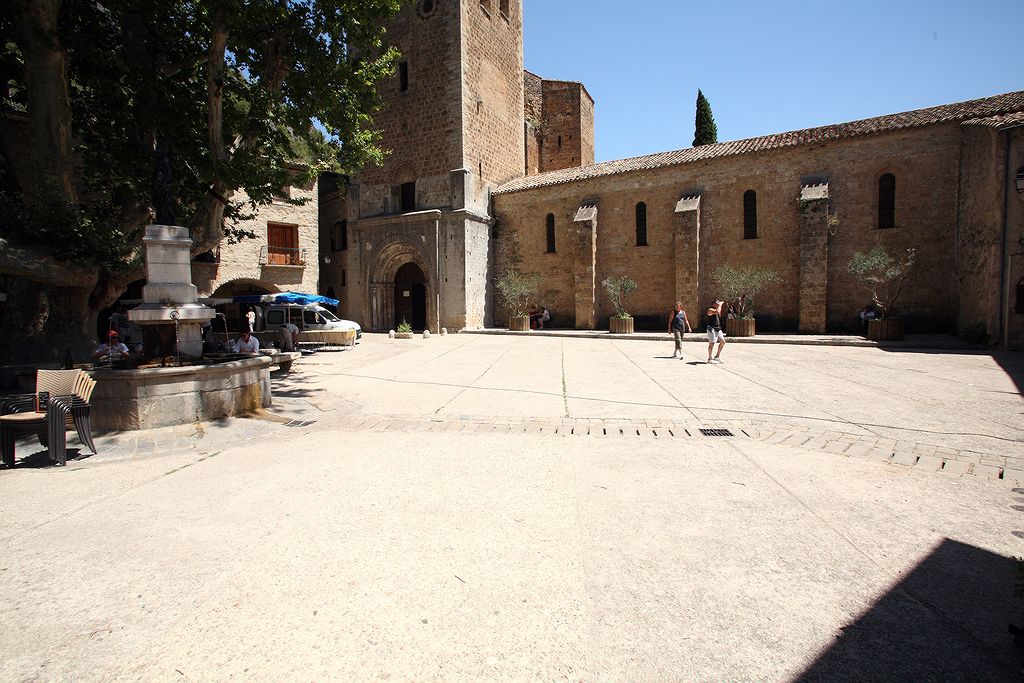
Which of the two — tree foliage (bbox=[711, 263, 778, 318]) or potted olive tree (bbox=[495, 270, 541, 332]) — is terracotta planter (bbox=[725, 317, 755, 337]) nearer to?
tree foliage (bbox=[711, 263, 778, 318])

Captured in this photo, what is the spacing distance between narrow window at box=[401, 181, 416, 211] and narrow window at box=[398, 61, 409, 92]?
438cm

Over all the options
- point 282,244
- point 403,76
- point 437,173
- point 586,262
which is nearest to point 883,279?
point 586,262

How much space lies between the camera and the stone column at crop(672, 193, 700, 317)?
19531 millimetres

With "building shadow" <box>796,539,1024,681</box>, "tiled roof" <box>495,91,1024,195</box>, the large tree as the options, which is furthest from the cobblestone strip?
"tiled roof" <box>495,91,1024,195</box>

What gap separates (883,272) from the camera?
1656 cm

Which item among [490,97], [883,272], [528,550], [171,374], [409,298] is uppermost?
[490,97]

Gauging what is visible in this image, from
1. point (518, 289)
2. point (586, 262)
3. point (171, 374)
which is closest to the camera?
point (171, 374)

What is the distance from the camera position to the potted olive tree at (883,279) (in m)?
15.2

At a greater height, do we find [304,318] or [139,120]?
[139,120]

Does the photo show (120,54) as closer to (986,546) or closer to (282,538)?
(282,538)

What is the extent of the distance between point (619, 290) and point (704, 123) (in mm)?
17677

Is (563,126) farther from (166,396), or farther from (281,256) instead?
(166,396)

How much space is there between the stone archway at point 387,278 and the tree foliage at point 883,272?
57.4 ft

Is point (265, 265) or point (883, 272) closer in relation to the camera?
point (883, 272)
